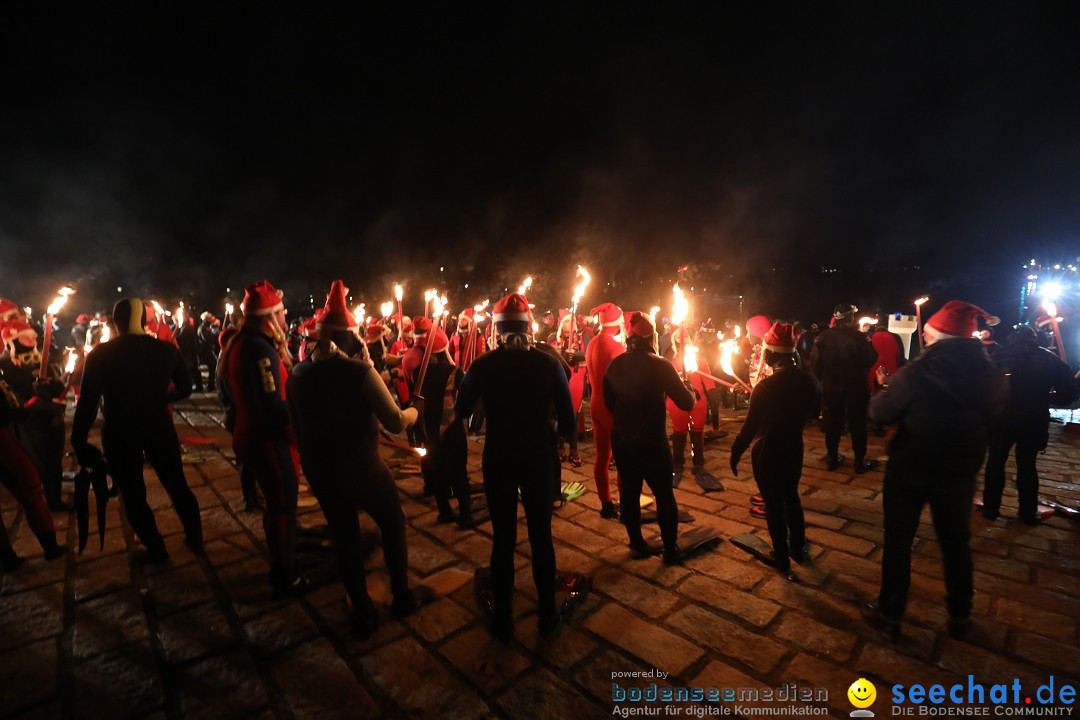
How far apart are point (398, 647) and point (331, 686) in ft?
1.56

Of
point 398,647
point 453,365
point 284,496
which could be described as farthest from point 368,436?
point 453,365

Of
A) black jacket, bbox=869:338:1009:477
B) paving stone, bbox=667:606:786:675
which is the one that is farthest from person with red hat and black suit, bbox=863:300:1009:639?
paving stone, bbox=667:606:786:675

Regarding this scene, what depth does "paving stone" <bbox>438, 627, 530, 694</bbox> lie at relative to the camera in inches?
121

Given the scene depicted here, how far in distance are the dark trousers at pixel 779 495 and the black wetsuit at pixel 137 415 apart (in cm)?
504

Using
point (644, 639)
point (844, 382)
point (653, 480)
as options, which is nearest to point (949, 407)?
point (653, 480)

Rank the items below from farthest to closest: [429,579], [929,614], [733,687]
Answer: [429,579] < [929,614] < [733,687]

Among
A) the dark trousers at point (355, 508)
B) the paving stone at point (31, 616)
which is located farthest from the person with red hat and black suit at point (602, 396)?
the paving stone at point (31, 616)

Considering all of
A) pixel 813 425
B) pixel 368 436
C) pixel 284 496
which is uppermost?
pixel 368 436

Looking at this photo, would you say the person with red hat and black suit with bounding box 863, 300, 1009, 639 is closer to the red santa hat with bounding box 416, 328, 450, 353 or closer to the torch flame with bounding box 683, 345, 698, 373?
the torch flame with bounding box 683, 345, 698, 373

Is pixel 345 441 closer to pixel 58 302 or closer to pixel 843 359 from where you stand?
pixel 58 302

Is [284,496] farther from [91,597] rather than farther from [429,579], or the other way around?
[91,597]

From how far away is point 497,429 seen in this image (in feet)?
11.3

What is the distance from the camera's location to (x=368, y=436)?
3.43 metres

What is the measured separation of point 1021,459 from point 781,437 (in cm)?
323
